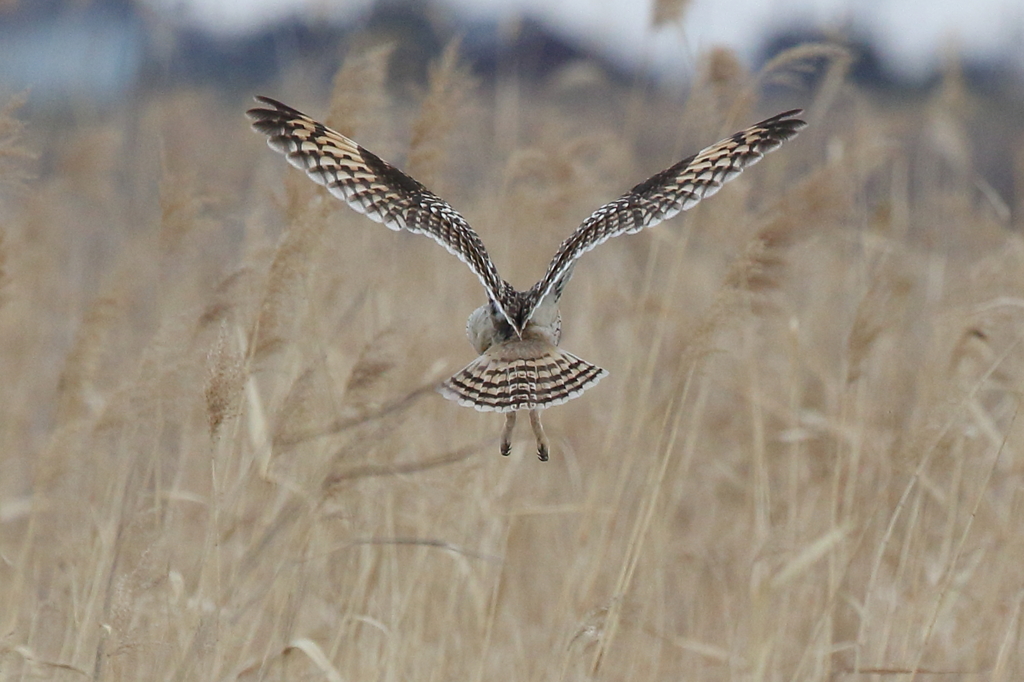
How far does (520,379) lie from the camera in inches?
93.1

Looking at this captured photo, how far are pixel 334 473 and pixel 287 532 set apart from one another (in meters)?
0.52

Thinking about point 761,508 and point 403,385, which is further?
point 761,508

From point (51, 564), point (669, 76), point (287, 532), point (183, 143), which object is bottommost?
point (51, 564)

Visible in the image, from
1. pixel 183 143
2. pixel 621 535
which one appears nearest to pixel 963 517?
pixel 621 535

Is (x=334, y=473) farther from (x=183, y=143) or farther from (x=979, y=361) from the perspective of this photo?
(x=183, y=143)

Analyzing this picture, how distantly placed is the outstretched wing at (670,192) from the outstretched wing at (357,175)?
267mm

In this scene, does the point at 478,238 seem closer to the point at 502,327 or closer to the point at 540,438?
the point at 502,327

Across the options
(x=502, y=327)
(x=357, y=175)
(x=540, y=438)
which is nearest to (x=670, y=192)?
(x=502, y=327)

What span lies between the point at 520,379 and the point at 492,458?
118 centimetres

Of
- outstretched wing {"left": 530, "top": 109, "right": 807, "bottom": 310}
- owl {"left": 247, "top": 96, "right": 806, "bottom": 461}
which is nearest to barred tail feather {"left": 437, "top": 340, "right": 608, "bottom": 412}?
owl {"left": 247, "top": 96, "right": 806, "bottom": 461}

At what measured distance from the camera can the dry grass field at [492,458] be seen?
2.62 metres

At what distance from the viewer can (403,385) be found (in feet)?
10.8

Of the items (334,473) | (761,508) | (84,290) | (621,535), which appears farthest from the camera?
(84,290)

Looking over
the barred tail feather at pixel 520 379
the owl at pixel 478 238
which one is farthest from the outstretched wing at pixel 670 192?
the barred tail feather at pixel 520 379
